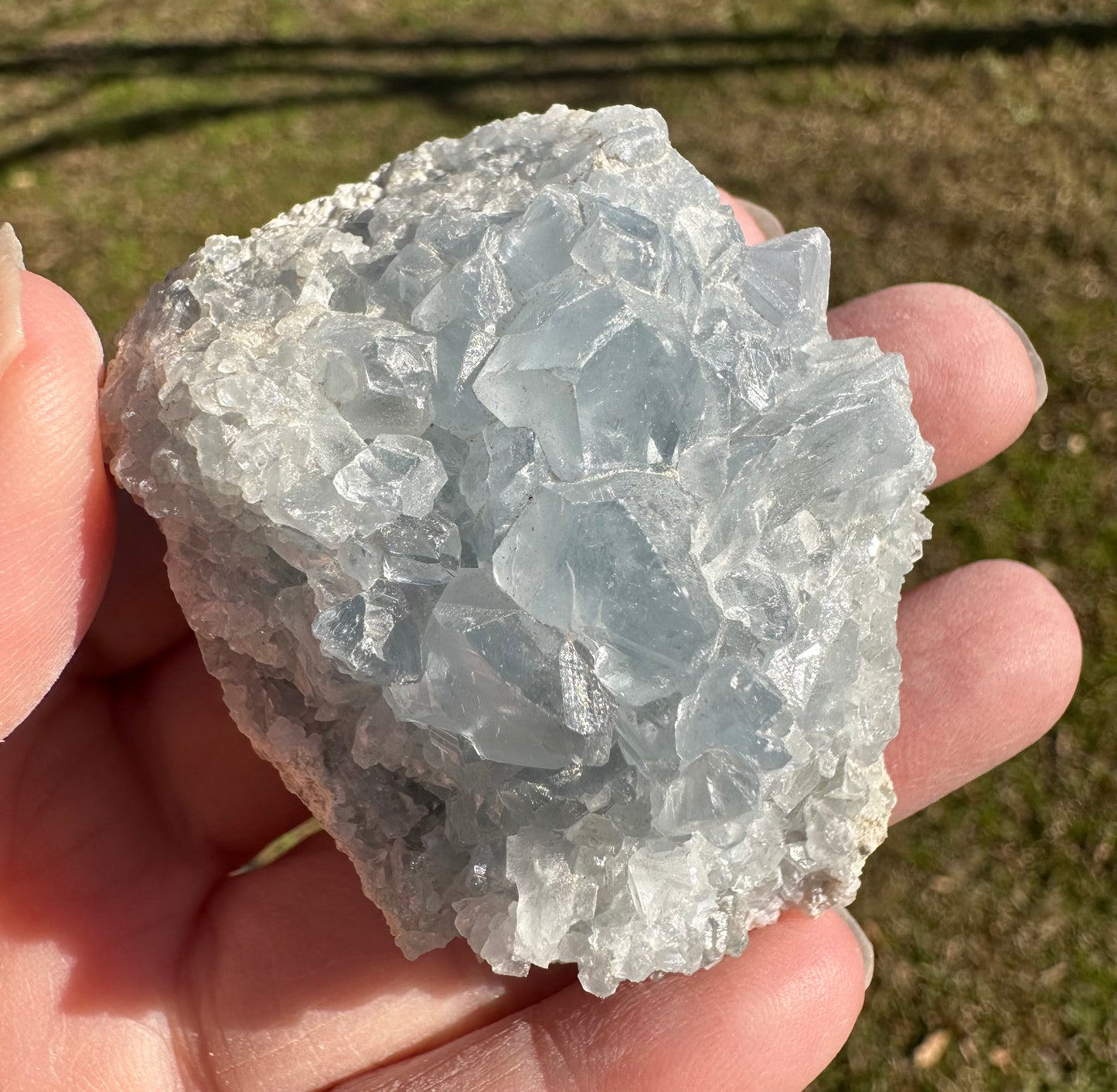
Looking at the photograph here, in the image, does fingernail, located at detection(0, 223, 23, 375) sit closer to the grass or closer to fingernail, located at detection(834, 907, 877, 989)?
fingernail, located at detection(834, 907, 877, 989)

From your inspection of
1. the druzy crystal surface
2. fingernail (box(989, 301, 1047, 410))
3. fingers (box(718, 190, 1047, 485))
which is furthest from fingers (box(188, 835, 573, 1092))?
fingernail (box(989, 301, 1047, 410))

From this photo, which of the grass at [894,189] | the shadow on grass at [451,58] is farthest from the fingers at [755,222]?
the shadow on grass at [451,58]

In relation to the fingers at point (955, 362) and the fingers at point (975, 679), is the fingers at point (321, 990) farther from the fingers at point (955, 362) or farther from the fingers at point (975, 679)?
the fingers at point (955, 362)

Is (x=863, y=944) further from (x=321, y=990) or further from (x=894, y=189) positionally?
(x=894, y=189)

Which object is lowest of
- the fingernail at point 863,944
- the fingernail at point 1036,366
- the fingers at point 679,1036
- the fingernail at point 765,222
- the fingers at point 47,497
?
the fingernail at point 863,944

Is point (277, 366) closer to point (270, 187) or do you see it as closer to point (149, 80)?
point (270, 187)

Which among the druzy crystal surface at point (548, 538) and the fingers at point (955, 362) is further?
the fingers at point (955, 362)

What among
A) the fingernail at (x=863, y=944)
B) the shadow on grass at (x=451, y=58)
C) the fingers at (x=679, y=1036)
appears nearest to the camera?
the fingers at (x=679, y=1036)

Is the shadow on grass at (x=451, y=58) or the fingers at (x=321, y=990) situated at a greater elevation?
the shadow on grass at (x=451, y=58)
